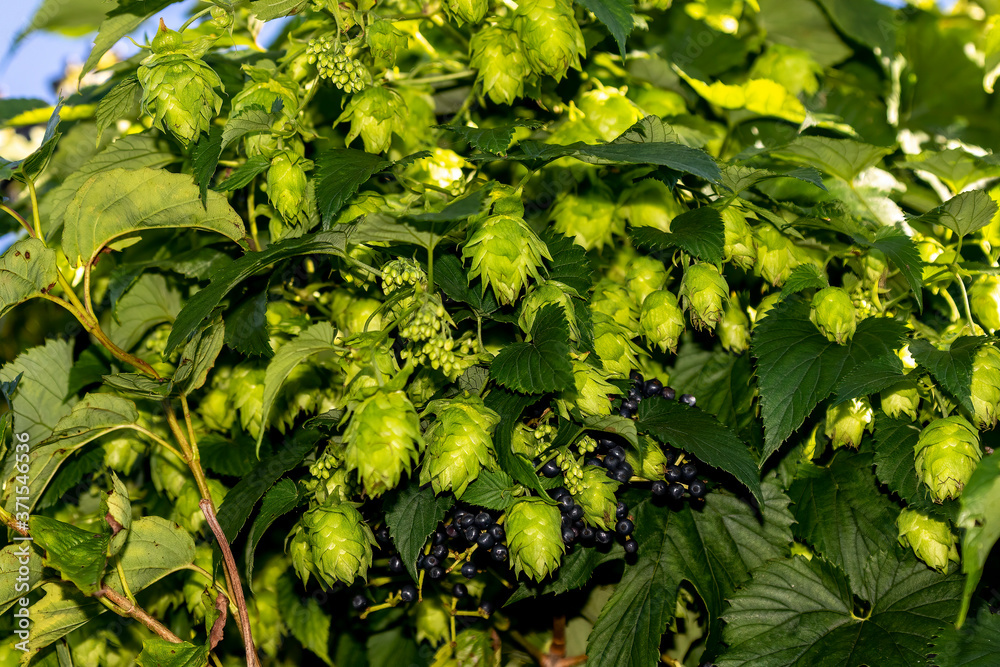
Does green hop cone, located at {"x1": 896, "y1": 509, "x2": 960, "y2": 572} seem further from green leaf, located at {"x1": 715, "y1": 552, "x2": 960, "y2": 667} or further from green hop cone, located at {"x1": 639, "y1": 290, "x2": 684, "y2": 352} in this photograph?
green hop cone, located at {"x1": 639, "y1": 290, "x2": 684, "y2": 352}

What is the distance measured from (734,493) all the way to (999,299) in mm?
361

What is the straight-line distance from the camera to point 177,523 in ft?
2.92

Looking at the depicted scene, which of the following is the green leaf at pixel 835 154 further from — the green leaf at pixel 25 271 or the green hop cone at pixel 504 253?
the green leaf at pixel 25 271

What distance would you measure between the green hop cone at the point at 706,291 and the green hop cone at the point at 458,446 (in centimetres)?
24

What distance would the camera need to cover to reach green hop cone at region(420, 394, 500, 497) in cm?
65

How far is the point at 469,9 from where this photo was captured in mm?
813

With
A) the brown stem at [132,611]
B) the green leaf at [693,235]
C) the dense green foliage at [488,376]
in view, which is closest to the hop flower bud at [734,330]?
the dense green foliage at [488,376]

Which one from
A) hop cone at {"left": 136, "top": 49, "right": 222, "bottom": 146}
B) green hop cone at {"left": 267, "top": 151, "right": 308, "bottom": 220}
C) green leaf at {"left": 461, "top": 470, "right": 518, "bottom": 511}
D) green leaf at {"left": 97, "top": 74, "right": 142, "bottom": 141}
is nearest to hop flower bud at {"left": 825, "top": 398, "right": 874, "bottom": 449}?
green leaf at {"left": 461, "top": 470, "right": 518, "bottom": 511}

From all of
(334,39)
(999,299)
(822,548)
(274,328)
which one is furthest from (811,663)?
(334,39)

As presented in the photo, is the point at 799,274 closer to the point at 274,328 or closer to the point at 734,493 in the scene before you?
the point at 734,493

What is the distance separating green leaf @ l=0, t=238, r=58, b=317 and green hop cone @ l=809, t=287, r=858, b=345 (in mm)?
803

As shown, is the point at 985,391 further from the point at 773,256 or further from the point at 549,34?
the point at 549,34

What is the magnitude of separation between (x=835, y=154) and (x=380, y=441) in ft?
2.24

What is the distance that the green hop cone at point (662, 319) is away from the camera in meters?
0.78
